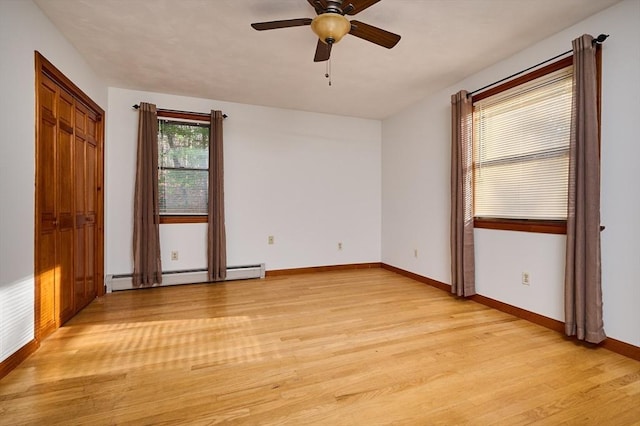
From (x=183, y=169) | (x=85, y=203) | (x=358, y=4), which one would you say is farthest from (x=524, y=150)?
(x=85, y=203)

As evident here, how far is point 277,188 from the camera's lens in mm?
4562

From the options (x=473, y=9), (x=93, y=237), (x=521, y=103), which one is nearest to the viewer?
(x=473, y=9)

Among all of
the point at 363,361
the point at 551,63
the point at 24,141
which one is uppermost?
the point at 551,63

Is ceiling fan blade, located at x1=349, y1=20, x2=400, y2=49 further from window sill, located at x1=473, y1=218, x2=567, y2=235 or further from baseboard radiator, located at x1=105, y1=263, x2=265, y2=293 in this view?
baseboard radiator, located at x1=105, y1=263, x2=265, y2=293

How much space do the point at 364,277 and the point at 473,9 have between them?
337 centimetres

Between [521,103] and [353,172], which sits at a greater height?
[521,103]

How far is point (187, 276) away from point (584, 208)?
4.25 metres

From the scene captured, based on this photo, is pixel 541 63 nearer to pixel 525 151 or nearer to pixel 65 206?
pixel 525 151

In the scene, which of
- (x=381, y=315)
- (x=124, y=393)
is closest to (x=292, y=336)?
(x=381, y=315)

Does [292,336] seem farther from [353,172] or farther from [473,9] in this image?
[353,172]

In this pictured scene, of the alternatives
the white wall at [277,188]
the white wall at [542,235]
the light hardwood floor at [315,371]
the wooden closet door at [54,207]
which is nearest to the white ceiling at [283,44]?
the white wall at [542,235]

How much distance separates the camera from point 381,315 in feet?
9.55

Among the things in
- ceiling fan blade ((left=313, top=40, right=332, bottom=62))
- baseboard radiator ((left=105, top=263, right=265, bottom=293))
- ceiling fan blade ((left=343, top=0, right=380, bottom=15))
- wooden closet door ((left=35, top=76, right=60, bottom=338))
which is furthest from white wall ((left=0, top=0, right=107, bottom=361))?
ceiling fan blade ((left=343, top=0, right=380, bottom=15))

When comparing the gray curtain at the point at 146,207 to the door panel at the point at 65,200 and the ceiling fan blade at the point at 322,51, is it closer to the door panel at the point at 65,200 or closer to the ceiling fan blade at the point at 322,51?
the door panel at the point at 65,200
